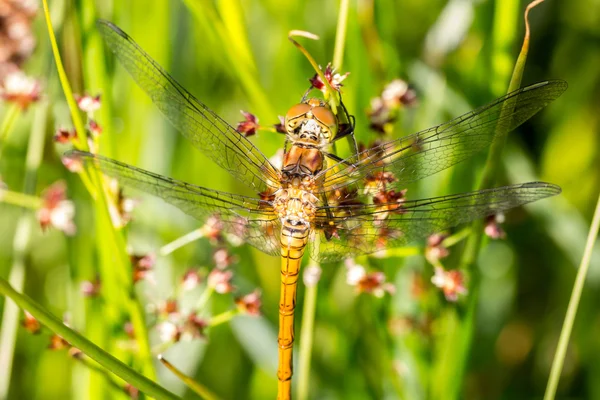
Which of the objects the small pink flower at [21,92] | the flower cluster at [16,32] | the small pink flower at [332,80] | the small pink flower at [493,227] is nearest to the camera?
the small pink flower at [332,80]

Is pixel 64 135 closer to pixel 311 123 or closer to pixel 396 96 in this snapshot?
pixel 311 123

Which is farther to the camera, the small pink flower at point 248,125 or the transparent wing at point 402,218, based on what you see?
the small pink flower at point 248,125

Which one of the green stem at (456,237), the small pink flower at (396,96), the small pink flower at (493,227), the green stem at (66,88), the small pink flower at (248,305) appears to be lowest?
the small pink flower at (248,305)

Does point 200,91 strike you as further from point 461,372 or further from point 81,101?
point 461,372

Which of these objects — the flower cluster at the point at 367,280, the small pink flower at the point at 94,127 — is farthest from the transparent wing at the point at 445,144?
the small pink flower at the point at 94,127

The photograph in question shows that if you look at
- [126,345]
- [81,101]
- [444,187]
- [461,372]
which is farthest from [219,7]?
[461,372]

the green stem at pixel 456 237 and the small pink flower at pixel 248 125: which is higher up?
the small pink flower at pixel 248 125

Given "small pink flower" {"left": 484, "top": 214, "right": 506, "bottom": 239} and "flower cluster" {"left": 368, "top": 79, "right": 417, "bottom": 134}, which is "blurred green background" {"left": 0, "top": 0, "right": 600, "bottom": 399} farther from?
"small pink flower" {"left": 484, "top": 214, "right": 506, "bottom": 239}

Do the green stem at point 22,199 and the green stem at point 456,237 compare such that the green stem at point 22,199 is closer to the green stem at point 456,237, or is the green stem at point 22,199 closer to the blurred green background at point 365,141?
the blurred green background at point 365,141
